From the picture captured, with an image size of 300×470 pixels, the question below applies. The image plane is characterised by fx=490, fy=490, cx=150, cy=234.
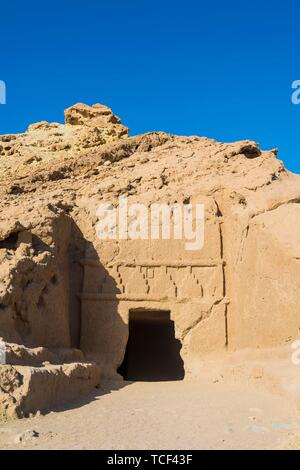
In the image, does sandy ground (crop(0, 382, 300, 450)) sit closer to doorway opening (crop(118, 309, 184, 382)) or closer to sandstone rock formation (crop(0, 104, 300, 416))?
sandstone rock formation (crop(0, 104, 300, 416))

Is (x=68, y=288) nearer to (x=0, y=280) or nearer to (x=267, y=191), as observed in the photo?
(x=0, y=280)

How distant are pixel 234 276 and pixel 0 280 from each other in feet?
18.0

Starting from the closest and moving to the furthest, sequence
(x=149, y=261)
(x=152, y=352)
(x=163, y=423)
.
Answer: (x=163, y=423) → (x=149, y=261) → (x=152, y=352)

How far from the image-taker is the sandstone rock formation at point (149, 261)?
9.91 meters

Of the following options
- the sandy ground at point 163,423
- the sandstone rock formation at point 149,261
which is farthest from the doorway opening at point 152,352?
the sandy ground at point 163,423

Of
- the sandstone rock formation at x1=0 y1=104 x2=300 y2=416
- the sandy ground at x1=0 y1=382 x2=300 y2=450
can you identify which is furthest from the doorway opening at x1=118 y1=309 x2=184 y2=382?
the sandy ground at x1=0 y1=382 x2=300 y2=450

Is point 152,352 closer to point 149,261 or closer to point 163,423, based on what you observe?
point 149,261

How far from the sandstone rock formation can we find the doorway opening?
330cm

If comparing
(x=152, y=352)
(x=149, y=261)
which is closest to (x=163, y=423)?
(x=149, y=261)

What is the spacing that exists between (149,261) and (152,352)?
5144mm

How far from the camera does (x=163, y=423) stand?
23.2 feet

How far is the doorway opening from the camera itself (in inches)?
586

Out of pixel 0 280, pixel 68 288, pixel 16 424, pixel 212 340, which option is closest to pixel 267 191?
pixel 212 340

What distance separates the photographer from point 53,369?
7711 millimetres
